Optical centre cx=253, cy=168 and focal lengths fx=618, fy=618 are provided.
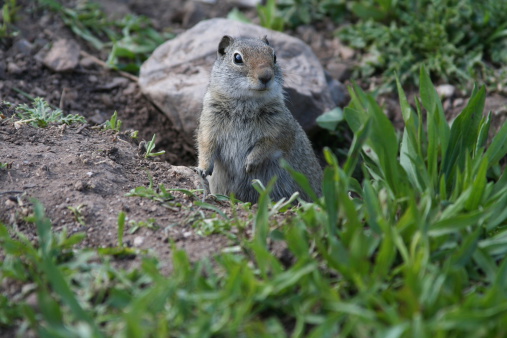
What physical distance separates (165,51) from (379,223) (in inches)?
164

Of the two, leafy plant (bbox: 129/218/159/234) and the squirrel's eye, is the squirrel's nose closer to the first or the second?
the squirrel's eye

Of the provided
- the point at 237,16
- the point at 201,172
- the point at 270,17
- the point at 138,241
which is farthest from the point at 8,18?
the point at 138,241

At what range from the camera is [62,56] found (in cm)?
638

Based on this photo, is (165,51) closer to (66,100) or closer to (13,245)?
(66,100)

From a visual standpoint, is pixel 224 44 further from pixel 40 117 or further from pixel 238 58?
pixel 40 117

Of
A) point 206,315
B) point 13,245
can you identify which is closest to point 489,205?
point 206,315

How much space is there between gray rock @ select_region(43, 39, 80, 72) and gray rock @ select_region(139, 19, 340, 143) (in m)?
0.74

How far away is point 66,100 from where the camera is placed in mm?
6102

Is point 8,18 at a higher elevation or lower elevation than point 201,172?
higher

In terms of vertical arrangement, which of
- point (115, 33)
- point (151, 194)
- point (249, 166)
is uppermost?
point (115, 33)

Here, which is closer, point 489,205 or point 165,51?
point 489,205

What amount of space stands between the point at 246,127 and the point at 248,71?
18.5 inches

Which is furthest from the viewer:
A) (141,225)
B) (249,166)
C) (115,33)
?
(115,33)

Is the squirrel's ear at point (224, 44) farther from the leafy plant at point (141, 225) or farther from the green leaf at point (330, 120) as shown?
the leafy plant at point (141, 225)
